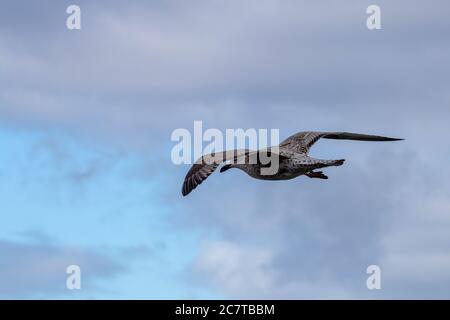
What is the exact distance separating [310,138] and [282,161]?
277cm

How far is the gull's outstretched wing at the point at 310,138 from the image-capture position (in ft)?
139

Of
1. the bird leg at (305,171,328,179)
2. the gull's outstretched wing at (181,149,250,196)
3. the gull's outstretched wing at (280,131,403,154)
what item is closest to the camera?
the gull's outstretched wing at (181,149,250,196)

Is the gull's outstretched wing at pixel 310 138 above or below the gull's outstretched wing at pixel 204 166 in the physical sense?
above

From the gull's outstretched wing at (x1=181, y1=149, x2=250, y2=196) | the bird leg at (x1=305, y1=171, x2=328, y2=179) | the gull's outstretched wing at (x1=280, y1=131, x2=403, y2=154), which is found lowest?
the gull's outstretched wing at (x1=181, y1=149, x2=250, y2=196)

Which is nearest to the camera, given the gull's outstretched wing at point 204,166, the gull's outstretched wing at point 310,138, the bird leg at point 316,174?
the gull's outstretched wing at point 204,166

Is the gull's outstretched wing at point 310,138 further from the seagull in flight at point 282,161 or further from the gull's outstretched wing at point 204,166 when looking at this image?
the gull's outstretched wing at point 204,166

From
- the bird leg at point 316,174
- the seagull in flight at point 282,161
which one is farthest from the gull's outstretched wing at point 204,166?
the bird leg at point 316,174

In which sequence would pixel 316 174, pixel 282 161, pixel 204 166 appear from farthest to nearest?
pixel 316 174 → pixel 282 161 → pixel 204 166

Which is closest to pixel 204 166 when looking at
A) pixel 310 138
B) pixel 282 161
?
pixel 282 161

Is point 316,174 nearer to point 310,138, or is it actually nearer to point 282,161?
point 310,138

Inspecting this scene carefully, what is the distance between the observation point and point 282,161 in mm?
40625

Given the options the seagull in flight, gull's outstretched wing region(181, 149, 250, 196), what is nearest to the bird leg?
the seagull in flight

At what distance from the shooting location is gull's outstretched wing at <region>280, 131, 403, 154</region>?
139 ft

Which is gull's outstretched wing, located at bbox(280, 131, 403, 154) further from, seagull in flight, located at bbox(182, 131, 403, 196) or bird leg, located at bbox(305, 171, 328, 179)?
→ bird leg, located at bbox(305, 171, 328, 179)
